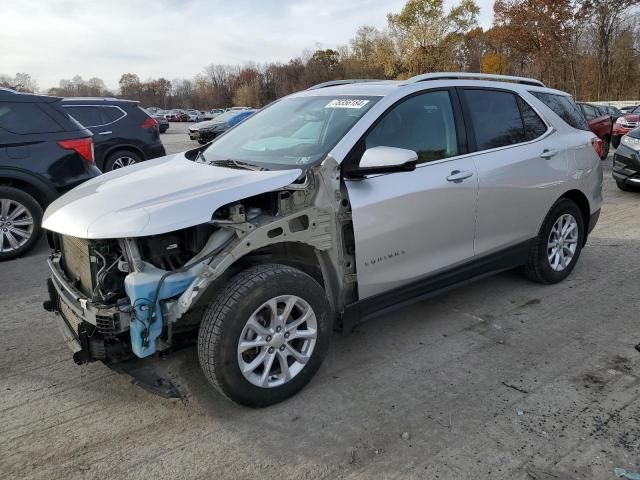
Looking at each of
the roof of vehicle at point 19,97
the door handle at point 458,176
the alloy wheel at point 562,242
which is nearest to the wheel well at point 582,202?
the alloy wheel at point 562,242

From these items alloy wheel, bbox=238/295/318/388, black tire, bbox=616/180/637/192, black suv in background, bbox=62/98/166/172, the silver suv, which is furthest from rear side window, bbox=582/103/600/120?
alloy wheel, bbox=238/295/318/388

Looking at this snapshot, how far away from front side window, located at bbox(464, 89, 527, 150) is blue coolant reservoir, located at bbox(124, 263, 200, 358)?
8.10 feet

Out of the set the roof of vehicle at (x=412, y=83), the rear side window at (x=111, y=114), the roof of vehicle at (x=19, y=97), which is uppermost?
the roof of vehicle at (x=19, y=97)

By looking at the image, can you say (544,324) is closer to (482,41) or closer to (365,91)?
(365,91)

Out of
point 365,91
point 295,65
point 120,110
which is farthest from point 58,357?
point 295,65

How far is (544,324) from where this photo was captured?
396 centimetres

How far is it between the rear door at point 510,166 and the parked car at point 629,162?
5.19 m

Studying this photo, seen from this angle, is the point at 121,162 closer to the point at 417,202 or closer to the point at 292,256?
the point at 292,256

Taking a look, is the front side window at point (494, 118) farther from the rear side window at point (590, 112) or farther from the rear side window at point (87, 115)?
the rear side window at point (590, 112)

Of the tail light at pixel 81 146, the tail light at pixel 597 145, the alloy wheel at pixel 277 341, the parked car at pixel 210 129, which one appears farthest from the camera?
the parked car at pixel 210 129

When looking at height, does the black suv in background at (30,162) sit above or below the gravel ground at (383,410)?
above

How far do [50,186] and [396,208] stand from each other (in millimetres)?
4493

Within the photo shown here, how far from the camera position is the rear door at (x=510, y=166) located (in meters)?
3.87

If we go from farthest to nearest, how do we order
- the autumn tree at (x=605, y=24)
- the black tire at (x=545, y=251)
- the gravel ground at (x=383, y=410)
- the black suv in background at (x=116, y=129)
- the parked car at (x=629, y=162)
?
1. the autumn tree at (x=605, y=24)
2. the black suv in background at (x=116, y=129)
3. the parked car at (x=629, y=162)
4. the black tire at (x=545, y=251)
5. the gravel ground at (x=383, y=410)
